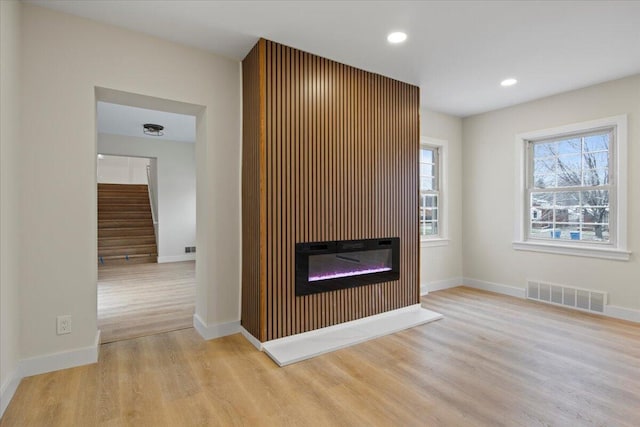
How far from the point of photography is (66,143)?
2.50 meters

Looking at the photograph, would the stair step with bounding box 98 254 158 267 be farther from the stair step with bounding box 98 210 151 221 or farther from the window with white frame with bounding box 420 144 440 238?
the window with white frame with bounding box 420 144 440 238

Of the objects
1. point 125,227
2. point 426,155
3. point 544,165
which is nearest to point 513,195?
point 544,165

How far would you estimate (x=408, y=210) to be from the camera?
385 centimetres

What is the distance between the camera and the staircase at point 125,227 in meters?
7.32

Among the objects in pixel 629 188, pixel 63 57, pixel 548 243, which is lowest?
pixel 548 243

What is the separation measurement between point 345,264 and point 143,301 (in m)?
2.79

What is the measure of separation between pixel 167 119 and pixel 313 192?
396cm

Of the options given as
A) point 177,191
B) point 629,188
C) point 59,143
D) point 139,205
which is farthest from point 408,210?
point 139,205

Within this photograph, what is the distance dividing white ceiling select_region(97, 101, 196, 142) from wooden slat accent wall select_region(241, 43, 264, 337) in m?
2.44

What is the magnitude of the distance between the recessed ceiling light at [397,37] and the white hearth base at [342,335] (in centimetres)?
268

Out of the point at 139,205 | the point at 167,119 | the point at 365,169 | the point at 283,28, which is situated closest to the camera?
the point at 283,28

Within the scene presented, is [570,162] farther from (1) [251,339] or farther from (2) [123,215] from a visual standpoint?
(2) [123,215]

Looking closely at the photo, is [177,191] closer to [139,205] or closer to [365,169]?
[139,205]

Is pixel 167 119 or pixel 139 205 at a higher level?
pixel 167 119
